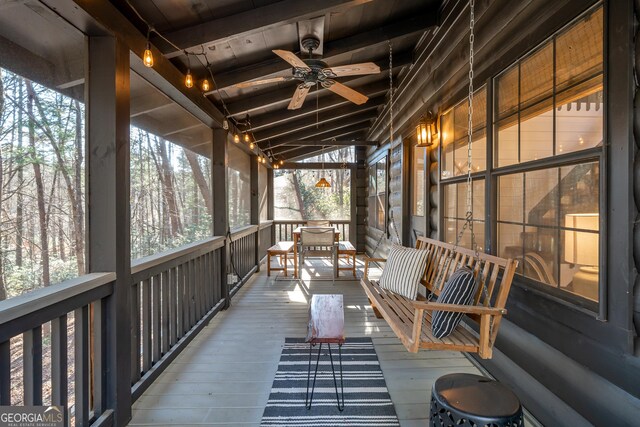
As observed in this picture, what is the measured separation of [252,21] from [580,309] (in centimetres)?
280

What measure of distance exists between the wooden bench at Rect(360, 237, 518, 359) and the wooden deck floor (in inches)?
21.9

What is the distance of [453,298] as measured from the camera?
76.1 inches

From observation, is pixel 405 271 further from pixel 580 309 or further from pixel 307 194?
pixel 307 194

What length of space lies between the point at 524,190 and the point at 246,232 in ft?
14.1

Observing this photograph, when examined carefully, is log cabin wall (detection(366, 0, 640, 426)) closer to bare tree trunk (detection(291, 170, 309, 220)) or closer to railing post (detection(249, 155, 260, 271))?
railing post (detection(249, 155, 260, 271))

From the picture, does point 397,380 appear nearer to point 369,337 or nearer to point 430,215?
point 369,337

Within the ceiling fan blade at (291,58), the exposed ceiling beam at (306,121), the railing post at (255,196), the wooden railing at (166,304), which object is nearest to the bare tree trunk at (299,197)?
the railing post at (255,196)

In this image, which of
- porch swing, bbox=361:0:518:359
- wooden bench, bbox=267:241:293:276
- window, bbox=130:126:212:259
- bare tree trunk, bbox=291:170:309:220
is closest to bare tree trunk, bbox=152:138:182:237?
window, bbox=130:126:212:259

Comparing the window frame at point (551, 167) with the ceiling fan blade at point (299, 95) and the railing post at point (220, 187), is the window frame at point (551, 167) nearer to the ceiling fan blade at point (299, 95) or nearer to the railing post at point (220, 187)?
the ceiling fan blade at point (299, 95)

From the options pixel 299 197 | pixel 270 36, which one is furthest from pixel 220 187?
pixel 299 197

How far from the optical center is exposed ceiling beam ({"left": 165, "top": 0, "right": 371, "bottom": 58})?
2.44 metres

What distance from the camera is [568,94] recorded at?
184 centimetres

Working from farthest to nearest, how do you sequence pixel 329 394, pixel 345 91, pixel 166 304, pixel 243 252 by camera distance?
1. pixel 243 252
2. pixel 345 91
3. pixel 166 304
4. pixel 329 394

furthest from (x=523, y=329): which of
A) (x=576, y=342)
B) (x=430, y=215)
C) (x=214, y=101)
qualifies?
(x=214, y=101)
